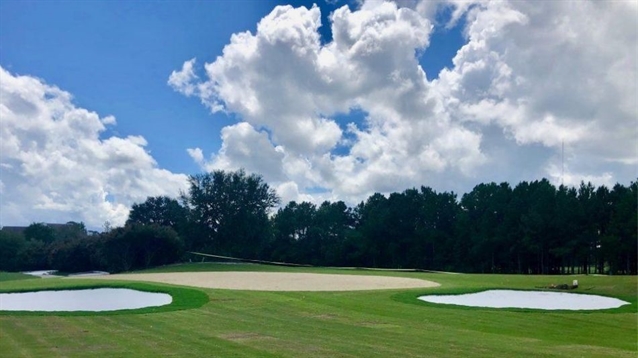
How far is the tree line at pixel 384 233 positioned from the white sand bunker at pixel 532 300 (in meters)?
40.5

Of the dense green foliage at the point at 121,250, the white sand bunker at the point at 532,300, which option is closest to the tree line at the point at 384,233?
the dense green foliage at the point at 121,250

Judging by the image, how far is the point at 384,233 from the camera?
10075 centimetres

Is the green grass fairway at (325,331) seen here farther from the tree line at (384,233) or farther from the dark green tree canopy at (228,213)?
the dark green tree canopy at (228,213)

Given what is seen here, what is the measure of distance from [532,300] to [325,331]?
15.1 m

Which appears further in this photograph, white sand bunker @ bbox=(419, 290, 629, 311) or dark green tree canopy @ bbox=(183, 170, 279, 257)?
dark green tree canopy @ bbox=(183, 170, 279, 257)

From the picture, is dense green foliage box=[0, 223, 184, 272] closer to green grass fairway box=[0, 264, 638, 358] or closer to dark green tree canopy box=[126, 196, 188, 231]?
dark green tree canopy box=[126, 196, 188, 231]

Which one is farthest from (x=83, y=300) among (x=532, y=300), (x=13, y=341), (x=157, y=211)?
(x=157, y=211)

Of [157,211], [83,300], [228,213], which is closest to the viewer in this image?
[83,300]

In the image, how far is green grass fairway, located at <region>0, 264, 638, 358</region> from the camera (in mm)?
14984

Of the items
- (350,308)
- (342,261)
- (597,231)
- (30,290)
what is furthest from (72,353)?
(342,261)

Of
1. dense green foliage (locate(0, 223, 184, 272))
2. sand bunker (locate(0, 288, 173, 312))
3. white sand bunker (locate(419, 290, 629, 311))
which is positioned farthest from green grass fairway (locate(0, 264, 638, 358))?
dense green foliage (locate(0, 223, 184, 272))

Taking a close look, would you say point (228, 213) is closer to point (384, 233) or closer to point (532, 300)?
point (384, 233)

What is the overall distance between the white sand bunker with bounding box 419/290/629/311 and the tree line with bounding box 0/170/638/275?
40.5 m

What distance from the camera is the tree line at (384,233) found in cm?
7419
